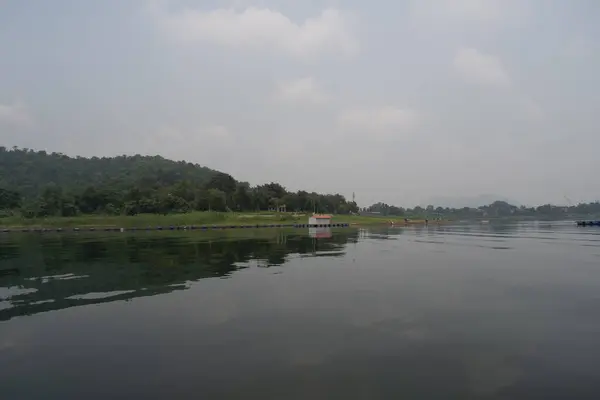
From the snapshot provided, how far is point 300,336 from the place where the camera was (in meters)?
12.8

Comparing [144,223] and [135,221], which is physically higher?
[135,221]

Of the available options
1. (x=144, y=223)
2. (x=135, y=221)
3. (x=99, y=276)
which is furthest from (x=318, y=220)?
(x=99, y=276)

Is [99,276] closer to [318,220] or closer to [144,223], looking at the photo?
[144,223]

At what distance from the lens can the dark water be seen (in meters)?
9.27

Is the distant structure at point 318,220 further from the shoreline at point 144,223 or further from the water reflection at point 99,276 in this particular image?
the water reflection at point 99,276

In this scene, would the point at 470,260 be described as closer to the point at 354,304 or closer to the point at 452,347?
the point at 354,304

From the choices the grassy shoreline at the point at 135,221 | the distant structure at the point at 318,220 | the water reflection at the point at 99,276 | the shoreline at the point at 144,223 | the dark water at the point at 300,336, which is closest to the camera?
the dark water at the point at 300,336

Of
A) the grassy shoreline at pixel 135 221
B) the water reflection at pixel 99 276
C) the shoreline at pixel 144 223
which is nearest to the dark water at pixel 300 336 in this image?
the water reflection at pixel 99 276

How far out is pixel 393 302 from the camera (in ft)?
57.4

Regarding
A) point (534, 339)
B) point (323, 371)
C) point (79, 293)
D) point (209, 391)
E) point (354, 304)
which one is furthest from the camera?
point (79, 293)

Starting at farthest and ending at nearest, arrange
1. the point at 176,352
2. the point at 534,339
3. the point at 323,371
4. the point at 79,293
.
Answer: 1. the point at 79,293
2. the point at 534,339
3. the point at 176,352
4. the point at 323,371

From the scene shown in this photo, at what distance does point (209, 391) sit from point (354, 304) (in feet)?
30.6

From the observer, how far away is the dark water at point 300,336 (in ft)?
30.4

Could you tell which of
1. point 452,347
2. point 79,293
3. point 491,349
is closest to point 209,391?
point 452,347
